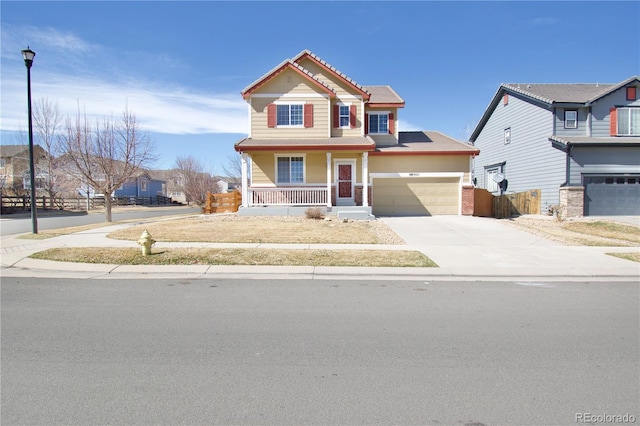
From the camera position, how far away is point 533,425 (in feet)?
9.54

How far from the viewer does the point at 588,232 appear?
15969mm

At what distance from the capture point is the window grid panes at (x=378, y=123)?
23766mm

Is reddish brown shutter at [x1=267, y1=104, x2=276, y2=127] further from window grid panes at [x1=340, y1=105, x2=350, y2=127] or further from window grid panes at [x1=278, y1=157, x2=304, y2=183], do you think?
window grid panes at [x1=340, y1=105, x2=350, y2=127]

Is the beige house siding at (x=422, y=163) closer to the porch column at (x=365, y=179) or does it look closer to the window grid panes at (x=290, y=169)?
the porch column at (x=365, y=179)

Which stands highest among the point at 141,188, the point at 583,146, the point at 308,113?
the point at 308,113

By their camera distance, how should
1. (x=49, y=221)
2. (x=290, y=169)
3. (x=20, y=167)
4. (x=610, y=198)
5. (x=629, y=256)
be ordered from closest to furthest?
1. (x=629, y=256)
2. (x=610, y=198)
3. (x=290, y=169)
4. (x=49, y=221)
5. (x=20, y=167)

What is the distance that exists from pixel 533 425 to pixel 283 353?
2482 millimetres

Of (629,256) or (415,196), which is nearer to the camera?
(629,256)

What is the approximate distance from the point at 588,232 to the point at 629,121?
38.0ft

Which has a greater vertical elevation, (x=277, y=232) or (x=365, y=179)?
(x=365, y=179)

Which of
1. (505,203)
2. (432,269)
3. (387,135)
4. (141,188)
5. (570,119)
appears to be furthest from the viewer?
(141,188)

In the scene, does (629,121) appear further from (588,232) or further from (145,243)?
(145,243)

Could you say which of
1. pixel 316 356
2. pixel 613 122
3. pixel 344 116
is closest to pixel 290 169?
pixel 344 116

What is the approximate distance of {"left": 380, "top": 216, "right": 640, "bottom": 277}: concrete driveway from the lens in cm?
846
